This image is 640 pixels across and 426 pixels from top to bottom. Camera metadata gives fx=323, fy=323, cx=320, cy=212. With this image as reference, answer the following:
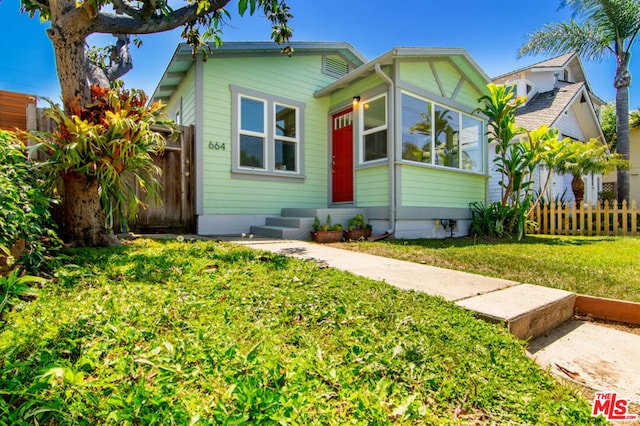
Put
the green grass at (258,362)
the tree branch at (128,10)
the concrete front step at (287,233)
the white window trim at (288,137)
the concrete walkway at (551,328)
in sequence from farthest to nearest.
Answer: the white window trim at (288,137), the concrete front step at (287,233), the tree branch at (128,10), the concrete walkway at (551,328), the green grass at (258,362)

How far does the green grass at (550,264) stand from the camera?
287 centimetres

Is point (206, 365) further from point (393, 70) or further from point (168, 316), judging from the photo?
point (393, 70)

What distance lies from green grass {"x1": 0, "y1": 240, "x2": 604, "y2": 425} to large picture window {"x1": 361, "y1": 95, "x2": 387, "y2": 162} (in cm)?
510

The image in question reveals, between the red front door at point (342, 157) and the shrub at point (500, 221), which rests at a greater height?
the red front door at point (342, 157)

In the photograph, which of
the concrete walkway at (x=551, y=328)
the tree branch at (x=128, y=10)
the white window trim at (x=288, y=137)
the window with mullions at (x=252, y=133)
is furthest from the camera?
the white window trim at (x=288, y=137)

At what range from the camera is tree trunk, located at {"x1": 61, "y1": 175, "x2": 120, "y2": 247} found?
10.8 ft

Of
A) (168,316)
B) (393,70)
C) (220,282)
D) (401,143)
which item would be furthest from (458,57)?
(168,316)

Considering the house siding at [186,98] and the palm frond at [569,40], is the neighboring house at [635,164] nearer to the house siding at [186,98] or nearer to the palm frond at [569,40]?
the palm frond at [569,40]

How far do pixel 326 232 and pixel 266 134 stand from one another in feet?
8.81

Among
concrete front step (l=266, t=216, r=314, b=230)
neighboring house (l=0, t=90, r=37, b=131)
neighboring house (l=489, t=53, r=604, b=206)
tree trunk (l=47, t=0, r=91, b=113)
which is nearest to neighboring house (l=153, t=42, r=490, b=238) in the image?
concrete front step (l=266, t=216, r=314, b=230)

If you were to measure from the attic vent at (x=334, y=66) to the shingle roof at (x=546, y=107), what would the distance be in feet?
24.7

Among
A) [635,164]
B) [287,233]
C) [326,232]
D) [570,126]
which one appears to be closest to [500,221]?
[326,232]

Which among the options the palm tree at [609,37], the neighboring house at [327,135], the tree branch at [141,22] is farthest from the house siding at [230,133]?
the palm tree at [609,37]

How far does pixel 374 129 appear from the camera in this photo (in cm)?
685
